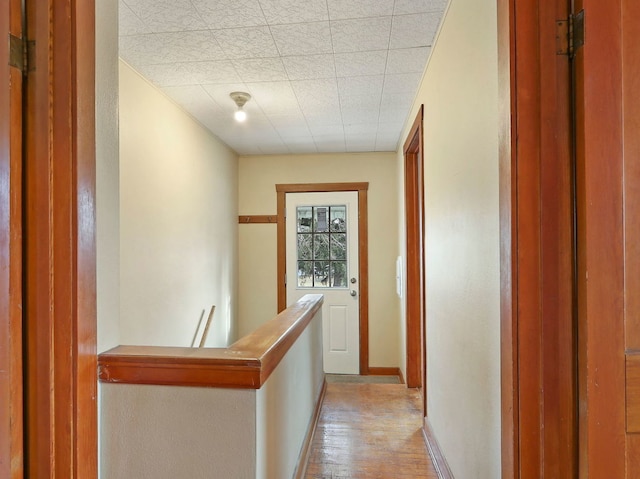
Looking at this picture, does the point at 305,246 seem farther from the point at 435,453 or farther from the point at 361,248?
the point at 435,453

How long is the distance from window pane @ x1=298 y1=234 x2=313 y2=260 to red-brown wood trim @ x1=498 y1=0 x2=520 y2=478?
3.28 metres

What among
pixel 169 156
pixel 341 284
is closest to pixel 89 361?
pixel 169 156

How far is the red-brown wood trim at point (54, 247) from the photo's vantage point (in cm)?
89

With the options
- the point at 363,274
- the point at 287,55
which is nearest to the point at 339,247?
the point at 363,274

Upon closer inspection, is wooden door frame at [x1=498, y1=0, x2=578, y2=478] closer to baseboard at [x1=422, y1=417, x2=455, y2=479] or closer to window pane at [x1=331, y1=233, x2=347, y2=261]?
baseboard at [x1=422, y1=417, x2=455, y2=479]

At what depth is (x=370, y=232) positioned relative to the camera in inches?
162

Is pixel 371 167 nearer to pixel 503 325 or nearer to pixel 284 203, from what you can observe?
pixel 284 203

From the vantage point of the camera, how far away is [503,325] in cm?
95

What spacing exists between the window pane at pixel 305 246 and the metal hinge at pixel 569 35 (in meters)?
3.43

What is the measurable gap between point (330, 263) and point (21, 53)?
3470mm

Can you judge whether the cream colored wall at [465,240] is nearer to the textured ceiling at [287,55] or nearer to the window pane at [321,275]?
the textured ceiling at [287,55]

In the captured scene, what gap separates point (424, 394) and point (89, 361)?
6.57 ft

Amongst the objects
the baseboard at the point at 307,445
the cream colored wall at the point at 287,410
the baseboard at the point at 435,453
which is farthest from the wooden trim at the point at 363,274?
the baseboard at the point at 435,453

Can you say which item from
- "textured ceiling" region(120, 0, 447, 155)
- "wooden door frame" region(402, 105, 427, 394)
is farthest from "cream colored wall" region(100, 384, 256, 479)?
"wooden door frame" region(402, 105, 427, 394)
